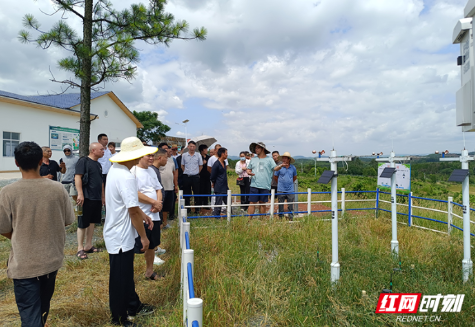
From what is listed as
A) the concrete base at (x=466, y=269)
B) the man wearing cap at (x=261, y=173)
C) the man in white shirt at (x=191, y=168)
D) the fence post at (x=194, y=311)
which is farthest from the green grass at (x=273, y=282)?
the man in white shirt at (x=191, y=168)

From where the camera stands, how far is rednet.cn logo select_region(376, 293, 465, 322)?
10.2 feet

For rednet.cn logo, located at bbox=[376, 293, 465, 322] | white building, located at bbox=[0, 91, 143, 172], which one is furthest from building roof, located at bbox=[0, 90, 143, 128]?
rednet.cn logo, located at bbox=[376, 293, 465, 322]

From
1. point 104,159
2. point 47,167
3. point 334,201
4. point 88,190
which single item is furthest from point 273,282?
point 47,167

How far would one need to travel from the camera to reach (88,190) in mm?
5109

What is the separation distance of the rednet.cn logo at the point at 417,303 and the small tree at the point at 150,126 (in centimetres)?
3466

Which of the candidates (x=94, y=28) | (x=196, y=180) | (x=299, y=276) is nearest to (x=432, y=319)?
(x=299, y=276)

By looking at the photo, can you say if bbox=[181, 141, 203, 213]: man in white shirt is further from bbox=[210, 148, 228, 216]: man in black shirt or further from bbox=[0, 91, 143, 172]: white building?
bbox=[0, 91, 143, 172]: white building

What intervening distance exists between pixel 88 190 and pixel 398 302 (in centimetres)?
472

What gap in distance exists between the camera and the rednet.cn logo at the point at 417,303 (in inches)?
122

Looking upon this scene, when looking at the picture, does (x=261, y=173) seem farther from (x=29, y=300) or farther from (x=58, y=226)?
(x=29, y=300)

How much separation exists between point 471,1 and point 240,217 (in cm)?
529

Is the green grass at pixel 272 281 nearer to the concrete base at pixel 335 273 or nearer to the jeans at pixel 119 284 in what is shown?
the concrete base at pixel 335 273

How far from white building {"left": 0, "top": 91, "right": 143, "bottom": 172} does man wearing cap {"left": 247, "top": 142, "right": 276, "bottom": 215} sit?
21.8 ft

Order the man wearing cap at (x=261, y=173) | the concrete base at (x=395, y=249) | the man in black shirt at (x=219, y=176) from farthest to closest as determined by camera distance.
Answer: the man in black shirt at (x=219, y=176), the man wearing cap at (x=261, y=173), the concrete base at (x=395, y=249)
